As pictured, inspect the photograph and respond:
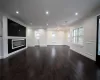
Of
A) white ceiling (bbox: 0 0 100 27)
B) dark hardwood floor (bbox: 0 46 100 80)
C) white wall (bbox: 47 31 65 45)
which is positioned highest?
white ceiling (bbox: 0 0 100 27)

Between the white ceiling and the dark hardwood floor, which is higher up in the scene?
the white ceiling

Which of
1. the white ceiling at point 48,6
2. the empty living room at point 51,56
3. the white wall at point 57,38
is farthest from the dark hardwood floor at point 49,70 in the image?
the white wall at point 57,38

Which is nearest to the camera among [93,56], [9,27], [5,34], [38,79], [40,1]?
[38,79]

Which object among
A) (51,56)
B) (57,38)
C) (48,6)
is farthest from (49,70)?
(57,38)

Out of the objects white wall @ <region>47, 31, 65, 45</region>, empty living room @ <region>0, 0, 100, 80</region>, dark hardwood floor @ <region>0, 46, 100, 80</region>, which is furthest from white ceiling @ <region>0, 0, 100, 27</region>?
white wall @ <region>47, 31, 65, 45</region>

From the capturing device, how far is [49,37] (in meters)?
13.0

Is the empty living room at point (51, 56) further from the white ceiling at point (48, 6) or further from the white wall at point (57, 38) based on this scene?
the white wall at point (57, 38)

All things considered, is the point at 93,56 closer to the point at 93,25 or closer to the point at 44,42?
the point at 93,25

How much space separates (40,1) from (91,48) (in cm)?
403

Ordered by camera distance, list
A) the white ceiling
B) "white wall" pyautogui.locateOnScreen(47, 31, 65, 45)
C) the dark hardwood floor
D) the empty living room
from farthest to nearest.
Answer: "white wall" pyautogui.locateOnScreen(47, 31, 65, 45) < the white ceiling < the empty living room < the dark hardwood floor

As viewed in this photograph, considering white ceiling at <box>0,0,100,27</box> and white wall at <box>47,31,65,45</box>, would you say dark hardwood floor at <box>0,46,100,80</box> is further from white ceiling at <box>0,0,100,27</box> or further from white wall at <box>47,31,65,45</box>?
white wall at <box>47,31,65,45</box>

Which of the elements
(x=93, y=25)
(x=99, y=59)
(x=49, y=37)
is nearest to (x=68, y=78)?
(x=99, y=59)

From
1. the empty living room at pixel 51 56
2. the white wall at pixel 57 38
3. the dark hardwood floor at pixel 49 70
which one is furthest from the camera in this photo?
the white wall at pixel 57 38

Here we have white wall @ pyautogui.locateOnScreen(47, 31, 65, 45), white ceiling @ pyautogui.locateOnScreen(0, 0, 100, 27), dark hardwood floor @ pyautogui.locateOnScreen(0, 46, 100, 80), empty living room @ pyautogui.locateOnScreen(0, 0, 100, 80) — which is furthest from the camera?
white wall @ pyautogui.locateOnScreen(47, 31, 65, 45)
